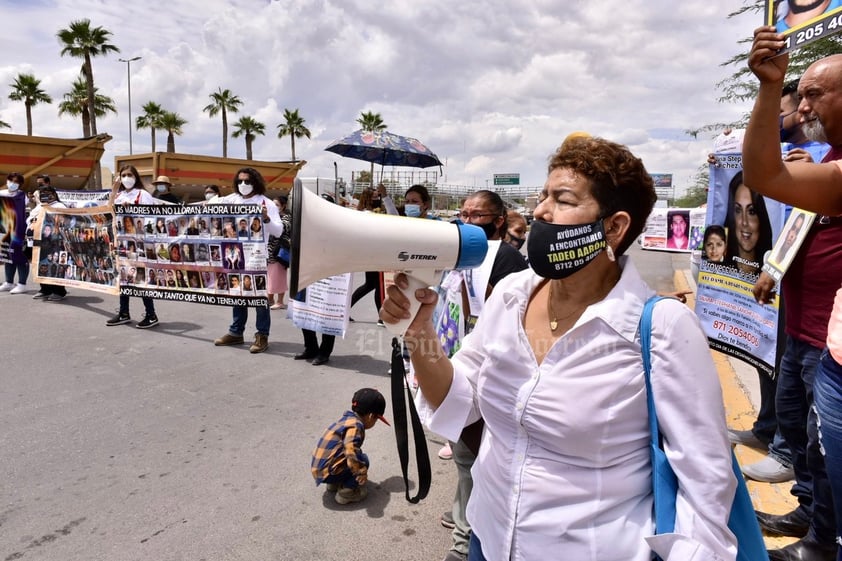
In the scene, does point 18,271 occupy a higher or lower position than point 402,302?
lower

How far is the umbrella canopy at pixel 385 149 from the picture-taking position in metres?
8.02

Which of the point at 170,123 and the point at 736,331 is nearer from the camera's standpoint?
the point at 736,331

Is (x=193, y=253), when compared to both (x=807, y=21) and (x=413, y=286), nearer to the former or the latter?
(x=413, y=286)

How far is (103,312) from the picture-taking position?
293 inches

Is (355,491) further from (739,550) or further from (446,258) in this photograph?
(739,550)

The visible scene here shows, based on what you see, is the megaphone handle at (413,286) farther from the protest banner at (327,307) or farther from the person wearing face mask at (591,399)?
the protest banner at (327,307)

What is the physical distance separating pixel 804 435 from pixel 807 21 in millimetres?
2034

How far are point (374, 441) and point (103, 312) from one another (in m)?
5.64

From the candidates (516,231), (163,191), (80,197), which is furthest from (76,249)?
(163,191)

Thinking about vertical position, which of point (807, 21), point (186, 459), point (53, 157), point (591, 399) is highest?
point (53, 157)

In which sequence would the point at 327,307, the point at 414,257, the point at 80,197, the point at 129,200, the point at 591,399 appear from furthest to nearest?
the point at 80,197
the point at 129,200
the point at 327,307
the point at 414,257
the point at 591,399

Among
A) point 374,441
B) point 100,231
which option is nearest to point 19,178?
point 100,231

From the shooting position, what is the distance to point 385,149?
8375 mm

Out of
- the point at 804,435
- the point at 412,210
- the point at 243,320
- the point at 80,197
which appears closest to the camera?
the point at 804,435
